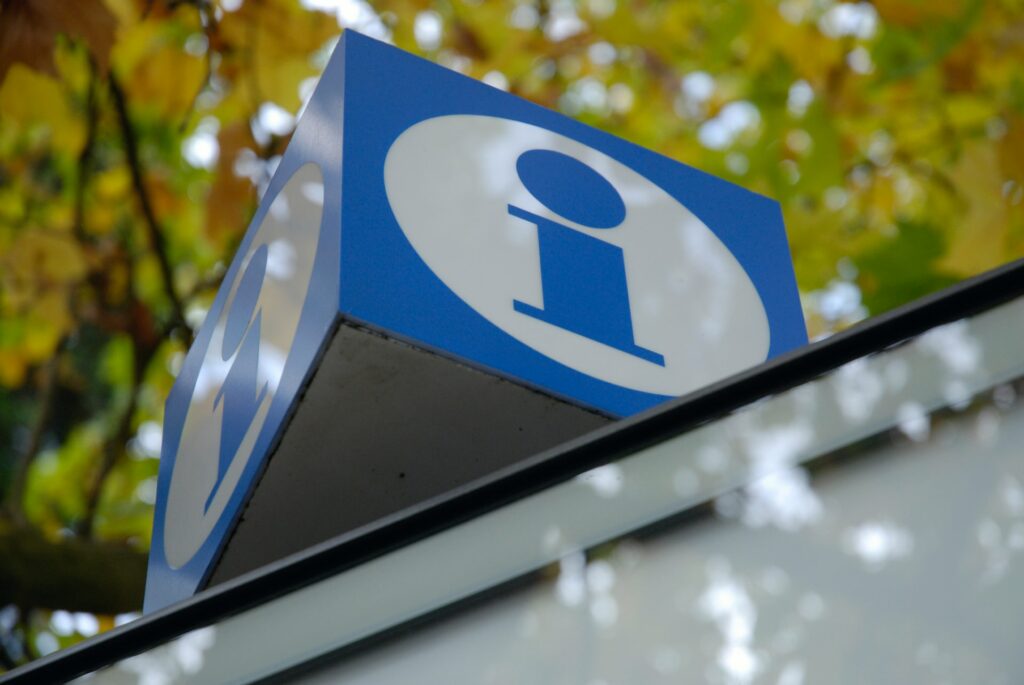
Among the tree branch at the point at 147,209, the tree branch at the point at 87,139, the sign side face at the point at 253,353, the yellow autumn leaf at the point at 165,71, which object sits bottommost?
the sign side face at the point at 253,353

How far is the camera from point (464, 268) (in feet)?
3.15

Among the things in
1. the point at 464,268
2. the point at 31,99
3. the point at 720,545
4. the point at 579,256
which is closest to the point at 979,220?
the point at 579,256

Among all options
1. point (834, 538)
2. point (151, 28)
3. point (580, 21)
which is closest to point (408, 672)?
point (834, 538)

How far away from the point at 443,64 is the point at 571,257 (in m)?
1.37

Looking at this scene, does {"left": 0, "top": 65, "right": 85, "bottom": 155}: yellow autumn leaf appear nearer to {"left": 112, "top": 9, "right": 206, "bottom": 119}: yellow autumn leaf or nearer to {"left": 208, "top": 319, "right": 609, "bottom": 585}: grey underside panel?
{"left": 112, "top": 9, "right": 206, "bottom": 119}: yellow autumn leaf

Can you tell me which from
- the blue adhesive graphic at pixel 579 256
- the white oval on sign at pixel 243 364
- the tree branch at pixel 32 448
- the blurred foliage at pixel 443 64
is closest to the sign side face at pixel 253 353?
the white oval on sign at pixel 243 364

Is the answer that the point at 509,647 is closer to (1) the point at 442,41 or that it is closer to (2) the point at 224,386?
(2) the point at 224,386

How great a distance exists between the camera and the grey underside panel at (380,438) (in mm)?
888

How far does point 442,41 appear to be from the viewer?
300cm

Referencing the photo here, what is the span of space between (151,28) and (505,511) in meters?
1.97

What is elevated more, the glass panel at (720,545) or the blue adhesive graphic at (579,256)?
the blue adhesive graphic at (579,256)

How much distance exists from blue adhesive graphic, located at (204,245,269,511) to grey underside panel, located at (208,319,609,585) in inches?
2.8

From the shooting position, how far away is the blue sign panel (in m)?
0.92

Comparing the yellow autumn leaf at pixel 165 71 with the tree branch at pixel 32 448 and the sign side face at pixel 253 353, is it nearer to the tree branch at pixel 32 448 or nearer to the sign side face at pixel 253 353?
the tree branch at pixel 32 448
